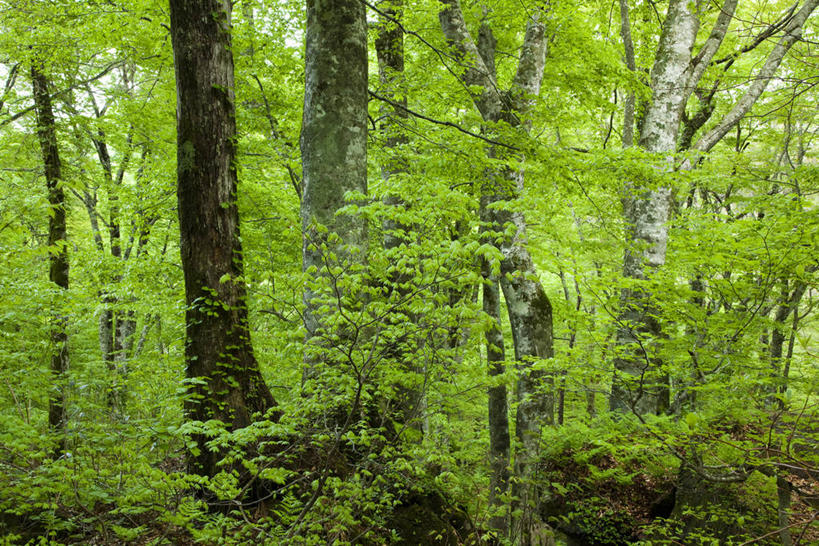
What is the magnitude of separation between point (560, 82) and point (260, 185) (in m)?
6.80

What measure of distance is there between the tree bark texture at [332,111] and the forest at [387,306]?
23 millimetres

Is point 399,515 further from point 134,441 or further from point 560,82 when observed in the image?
point 560,82

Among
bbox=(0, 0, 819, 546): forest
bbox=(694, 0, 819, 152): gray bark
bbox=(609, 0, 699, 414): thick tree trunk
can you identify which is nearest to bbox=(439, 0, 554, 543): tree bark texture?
bbox=(0, 0, 819, 546): forest

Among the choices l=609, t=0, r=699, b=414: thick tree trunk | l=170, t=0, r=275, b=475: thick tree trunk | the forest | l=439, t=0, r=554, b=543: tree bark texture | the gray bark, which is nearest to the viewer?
the forest

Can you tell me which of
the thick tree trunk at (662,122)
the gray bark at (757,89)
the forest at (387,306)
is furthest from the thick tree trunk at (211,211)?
the gray bark at (757,89)

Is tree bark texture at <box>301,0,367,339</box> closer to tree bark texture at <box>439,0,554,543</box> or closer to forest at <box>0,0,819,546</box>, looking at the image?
forest at <box>0,0,819,546</box>

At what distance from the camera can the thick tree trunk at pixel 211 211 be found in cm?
407

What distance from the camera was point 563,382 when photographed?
6.20 meters

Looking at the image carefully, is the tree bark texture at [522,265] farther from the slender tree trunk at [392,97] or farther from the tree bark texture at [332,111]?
the tree bark texture at [332,111]

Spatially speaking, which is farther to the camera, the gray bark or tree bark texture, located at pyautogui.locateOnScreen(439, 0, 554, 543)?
the gray bark

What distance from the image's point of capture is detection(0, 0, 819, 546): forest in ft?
9.53

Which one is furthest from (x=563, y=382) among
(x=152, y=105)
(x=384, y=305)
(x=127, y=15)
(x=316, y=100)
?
(x=152, y=105)

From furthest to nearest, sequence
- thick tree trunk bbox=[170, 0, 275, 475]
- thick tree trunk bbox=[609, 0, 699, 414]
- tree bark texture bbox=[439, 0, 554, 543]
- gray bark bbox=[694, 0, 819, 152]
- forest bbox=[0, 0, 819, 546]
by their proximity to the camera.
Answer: thick tree trunk bbox=[609, 0, 699, 414] → gray bark bbox=[694, 0, 819, 152] → tree bark texture bbox=[439, 0, 554, 543] → thick tree trunk bbox=[170, 0, 275, 475] → forest bbox=[0, 0, 819, 546]

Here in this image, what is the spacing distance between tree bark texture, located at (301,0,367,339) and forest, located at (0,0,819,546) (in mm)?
23
